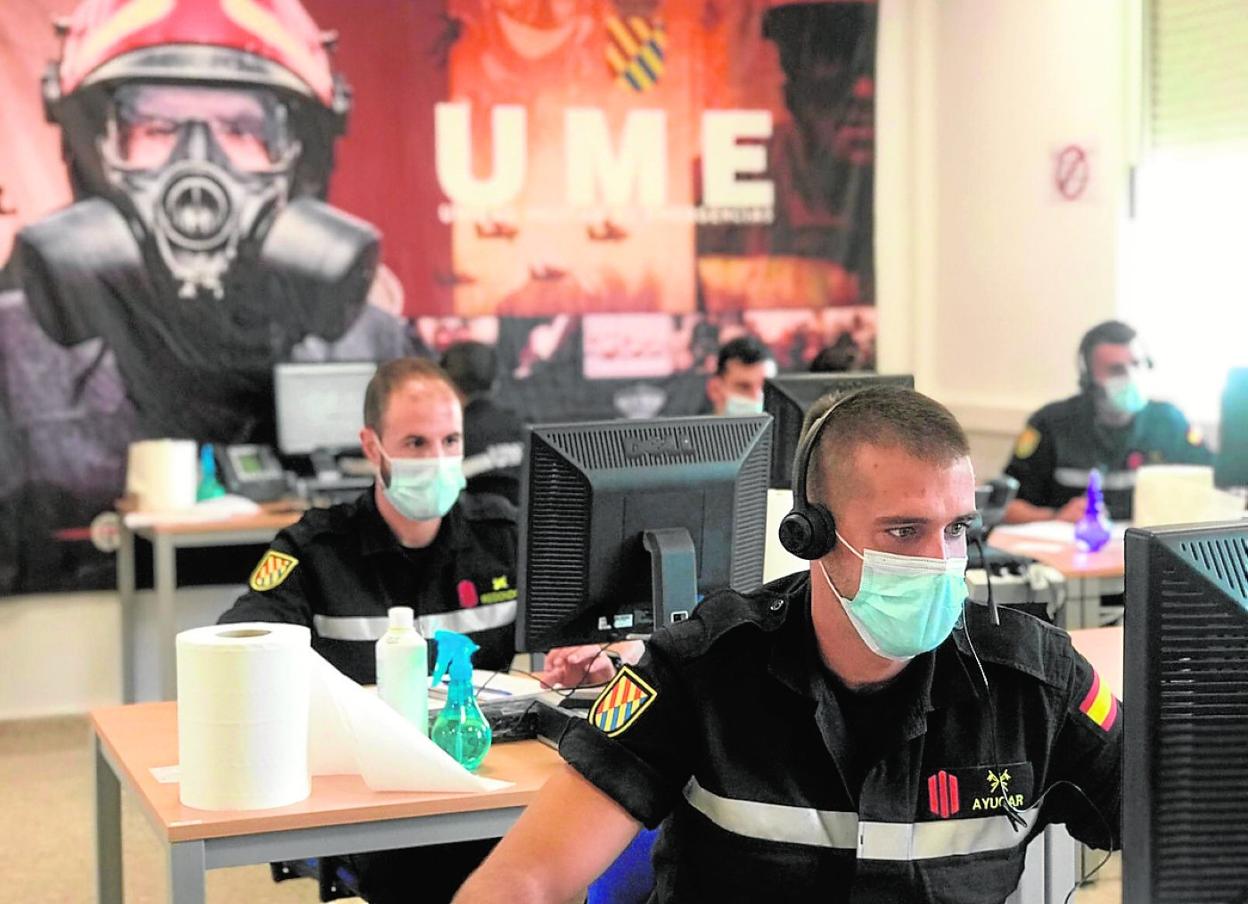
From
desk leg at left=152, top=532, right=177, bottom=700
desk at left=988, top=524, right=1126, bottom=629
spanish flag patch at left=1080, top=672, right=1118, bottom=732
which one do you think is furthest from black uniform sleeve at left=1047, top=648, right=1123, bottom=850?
desk leg at left=152, top=532, right=177, bottom=700

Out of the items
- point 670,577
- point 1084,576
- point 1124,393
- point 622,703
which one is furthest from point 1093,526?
point 622,703

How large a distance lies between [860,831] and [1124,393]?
3.64m

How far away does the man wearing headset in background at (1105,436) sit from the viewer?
16.8ft

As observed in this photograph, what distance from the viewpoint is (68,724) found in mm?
5711

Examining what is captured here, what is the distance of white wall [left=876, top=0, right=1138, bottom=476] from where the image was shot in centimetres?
583

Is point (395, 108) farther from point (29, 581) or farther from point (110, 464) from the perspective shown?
point (29, 581)

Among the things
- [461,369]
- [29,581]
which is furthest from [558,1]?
[29,581]

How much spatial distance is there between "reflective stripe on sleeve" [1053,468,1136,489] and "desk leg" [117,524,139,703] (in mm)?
3105

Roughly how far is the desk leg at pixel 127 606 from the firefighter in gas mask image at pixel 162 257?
0.14 m

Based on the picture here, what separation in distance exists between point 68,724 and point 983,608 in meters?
4.56

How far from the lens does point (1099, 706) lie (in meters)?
1.83

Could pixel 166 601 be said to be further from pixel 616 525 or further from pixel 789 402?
pixel 616 525

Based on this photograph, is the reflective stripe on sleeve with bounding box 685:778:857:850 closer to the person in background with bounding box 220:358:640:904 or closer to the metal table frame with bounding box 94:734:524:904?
the metal table frame with bounding box 94:734:524:904

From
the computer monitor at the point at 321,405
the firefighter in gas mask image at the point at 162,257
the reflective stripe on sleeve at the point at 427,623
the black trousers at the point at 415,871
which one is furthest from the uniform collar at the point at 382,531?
the firefighter in gas mask image at the point at 162,257
